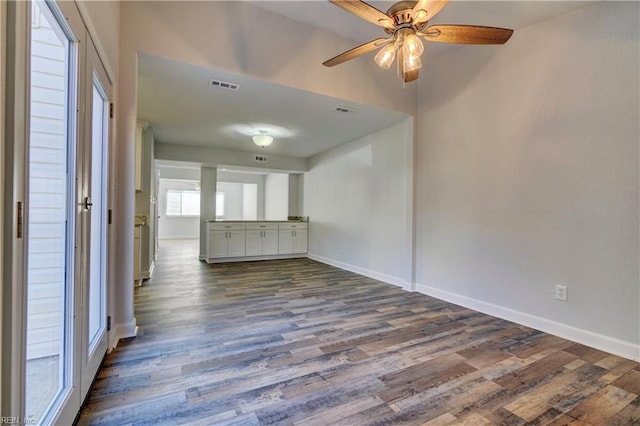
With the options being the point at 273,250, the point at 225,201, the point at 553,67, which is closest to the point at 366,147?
the point at 553,67

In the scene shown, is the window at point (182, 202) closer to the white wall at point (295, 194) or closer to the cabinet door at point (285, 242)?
the white wall at point (295, 194)

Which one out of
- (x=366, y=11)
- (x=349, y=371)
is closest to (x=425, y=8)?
(x=366, y=11)

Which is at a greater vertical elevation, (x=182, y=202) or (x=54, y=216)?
(x=182, y=202)

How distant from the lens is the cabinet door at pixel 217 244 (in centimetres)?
589

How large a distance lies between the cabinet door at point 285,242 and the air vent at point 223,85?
12.7 feet

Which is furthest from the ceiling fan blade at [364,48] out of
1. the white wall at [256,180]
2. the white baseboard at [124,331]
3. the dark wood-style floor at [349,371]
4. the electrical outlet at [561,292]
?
the white wall at [256,180]

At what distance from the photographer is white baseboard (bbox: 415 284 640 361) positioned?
86.5 inches

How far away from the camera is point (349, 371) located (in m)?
1.90

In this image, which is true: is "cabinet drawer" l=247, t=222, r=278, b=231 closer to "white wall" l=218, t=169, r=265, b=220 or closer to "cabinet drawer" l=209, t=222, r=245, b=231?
"cabinet drawer" l=209, t=222, r=245, b=231

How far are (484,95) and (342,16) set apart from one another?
1.72 m

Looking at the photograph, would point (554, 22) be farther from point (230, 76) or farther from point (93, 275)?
point (93, 275)

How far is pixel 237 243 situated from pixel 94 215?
4312mm

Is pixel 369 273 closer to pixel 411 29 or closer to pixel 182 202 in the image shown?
pixel 411 29

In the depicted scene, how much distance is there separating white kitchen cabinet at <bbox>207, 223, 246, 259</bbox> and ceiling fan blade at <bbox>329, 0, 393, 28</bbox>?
16.1ft
